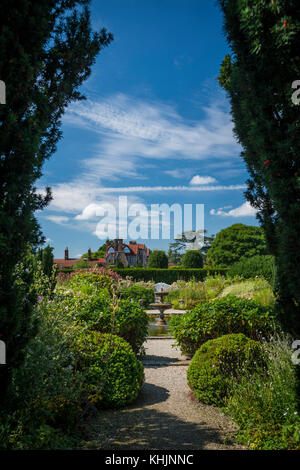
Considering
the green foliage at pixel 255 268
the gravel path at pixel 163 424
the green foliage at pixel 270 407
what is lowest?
the gravel path at pixel 163 424

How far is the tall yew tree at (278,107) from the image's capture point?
303 cm

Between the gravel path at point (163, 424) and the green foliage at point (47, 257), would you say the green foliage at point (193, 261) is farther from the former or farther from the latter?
the gravel path at point (163, 424)

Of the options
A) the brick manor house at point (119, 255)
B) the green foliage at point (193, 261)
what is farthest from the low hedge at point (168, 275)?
the brick manor house at point (119, 255)

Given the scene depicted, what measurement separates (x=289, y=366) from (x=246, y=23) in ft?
11.8

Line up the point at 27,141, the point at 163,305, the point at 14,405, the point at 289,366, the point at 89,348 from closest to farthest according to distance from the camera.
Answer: the point at 27,141 → the point at 14,405 → the point at 289,366 → the point at 89,348 → the point at 163,305

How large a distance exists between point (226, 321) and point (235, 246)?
2877 cm

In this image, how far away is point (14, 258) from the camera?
304 cm

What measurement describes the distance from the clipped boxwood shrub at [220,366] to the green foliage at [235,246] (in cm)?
2892

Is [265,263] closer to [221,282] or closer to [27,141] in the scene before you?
[221,282]

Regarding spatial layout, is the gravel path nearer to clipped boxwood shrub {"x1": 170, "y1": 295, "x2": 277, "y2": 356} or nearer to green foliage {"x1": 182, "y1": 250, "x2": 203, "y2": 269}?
clipped boxwood shrub {"x1": 170, "y1": 295, "x2": 277, "y2": 356}

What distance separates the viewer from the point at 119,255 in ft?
154

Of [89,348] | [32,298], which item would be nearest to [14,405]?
[32,298]

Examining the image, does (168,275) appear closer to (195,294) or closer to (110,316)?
(195,294)

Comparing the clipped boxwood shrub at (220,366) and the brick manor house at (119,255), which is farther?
the brick manor house at (119,255)
